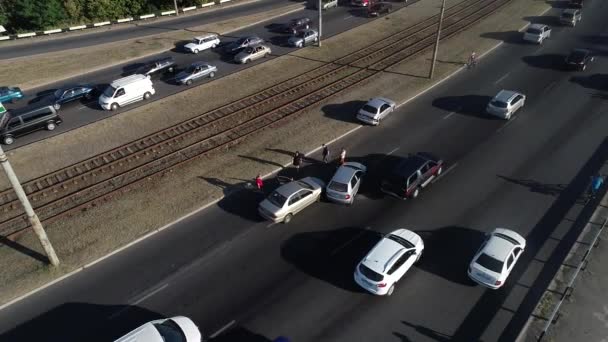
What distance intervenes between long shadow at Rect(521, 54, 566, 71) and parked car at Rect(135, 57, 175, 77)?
1387 inches

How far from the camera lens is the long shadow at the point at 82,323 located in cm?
1702

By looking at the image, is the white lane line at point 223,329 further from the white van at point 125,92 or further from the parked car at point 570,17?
the parked car at point 570,17

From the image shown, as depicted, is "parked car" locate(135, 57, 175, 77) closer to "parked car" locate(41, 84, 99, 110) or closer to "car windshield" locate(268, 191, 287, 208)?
"parked car" locate(41, 84, 99, 110)

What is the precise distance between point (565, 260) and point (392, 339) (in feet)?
32.6

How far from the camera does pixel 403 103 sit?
1345 inches

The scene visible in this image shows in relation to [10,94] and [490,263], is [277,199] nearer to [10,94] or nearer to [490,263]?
[490,263]

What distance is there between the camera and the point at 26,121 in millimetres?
29734

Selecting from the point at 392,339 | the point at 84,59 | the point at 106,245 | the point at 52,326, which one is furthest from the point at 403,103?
the point at 84,59

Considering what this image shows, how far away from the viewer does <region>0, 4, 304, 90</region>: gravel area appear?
131 ft

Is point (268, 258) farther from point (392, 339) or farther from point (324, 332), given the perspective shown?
point (392, 339)

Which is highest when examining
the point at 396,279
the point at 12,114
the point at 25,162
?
the point at 12,114

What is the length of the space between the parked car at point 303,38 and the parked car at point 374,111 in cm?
1668

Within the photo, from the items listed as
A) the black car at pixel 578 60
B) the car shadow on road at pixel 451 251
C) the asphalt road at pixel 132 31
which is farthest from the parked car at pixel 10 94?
the black car at pixel 578 60

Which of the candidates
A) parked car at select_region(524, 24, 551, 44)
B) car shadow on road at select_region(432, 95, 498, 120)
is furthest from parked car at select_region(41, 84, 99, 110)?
parked car at select_region(524, 24, 551, 44)
